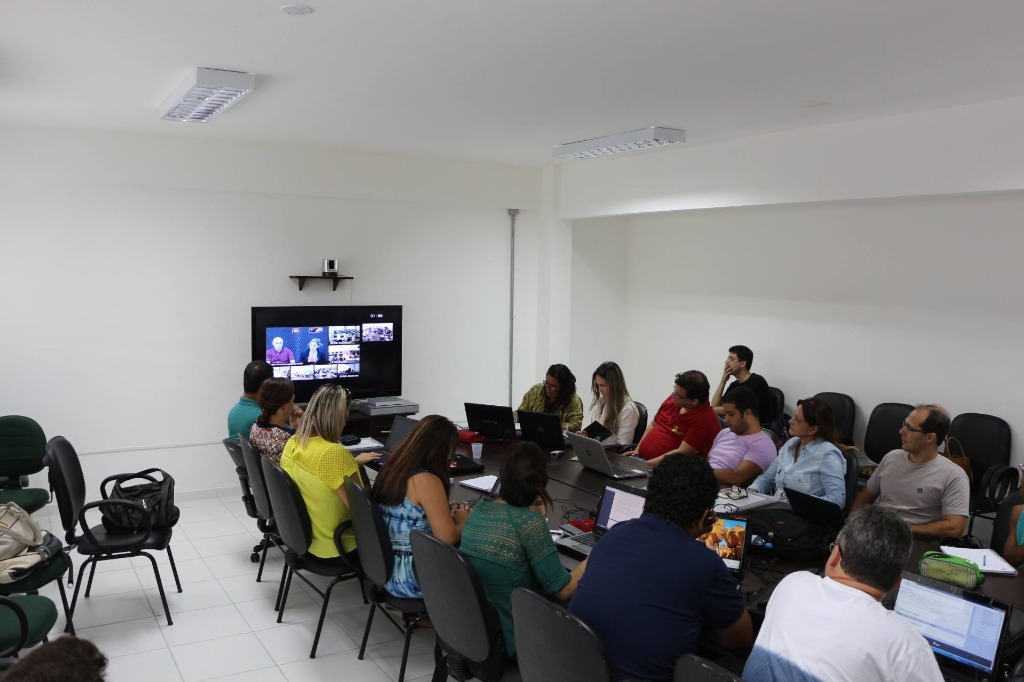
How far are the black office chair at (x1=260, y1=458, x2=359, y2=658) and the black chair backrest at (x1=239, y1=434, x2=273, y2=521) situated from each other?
0.86 ft

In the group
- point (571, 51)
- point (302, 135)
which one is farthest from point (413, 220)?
point (571, 51)

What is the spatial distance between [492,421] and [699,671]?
3.66 m

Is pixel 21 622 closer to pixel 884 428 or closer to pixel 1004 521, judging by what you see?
pixel 1004 521

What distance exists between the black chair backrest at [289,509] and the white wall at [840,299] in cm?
449

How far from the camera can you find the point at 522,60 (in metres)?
4.04

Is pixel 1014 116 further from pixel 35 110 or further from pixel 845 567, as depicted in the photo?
pixel 35 110

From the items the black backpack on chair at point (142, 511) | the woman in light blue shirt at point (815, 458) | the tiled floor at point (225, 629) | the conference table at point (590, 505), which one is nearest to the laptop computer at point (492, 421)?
the conference table at point (590, 505)

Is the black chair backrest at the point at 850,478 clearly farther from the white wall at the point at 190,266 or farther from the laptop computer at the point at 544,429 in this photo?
the white wall at the point at 190,266

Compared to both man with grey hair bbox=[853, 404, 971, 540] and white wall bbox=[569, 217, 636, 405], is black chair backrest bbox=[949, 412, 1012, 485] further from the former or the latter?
white wall bbox=[569, 217, 636, 405]

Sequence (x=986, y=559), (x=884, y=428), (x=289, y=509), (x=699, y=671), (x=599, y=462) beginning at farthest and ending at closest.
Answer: (x=884, y=428) → (x=599, y=462) → (x=289, y=509) → (x=986, y=559) → (x=699, y=671)

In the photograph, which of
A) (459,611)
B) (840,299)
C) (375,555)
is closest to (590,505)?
(375,555)

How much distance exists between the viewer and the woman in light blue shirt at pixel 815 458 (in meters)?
4.38

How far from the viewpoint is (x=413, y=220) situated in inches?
308

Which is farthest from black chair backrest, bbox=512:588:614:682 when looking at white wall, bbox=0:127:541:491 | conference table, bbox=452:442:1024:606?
white wall, bbox=0:127:541:491
